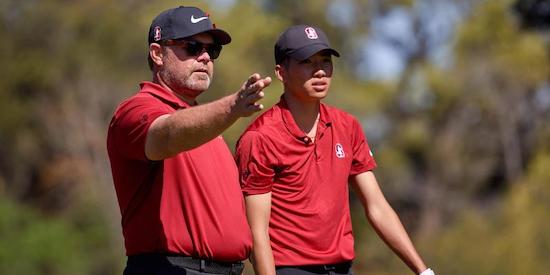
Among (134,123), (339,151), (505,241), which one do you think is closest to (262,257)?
(339,151)

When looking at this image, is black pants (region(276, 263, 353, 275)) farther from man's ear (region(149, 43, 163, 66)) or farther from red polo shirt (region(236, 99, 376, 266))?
man's ear (region(149, 43, 163, 66))

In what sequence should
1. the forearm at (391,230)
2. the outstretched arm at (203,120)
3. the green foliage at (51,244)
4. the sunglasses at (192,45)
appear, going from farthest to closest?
1. the green foliage at (51,244)
2. the forearm at (391,230)
3. the sunglasses at (192,45)
4. the outstretched arm at (203,120)

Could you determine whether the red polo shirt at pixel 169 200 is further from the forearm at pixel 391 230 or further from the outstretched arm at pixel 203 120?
the forearm at pixel 391 230

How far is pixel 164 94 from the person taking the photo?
5.63 metres

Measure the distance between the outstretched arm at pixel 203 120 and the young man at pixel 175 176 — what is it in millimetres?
46

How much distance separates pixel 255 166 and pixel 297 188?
0.27 meters

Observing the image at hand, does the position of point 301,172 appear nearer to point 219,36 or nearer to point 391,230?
point 391,230

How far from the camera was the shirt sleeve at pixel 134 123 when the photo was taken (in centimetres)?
518

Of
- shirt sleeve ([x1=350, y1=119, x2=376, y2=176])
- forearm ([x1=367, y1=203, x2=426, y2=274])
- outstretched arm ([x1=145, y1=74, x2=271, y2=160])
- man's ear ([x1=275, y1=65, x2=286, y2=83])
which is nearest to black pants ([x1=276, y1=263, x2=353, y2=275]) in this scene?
forearm ([x1=367, y1=203, x2=426, y2=274])

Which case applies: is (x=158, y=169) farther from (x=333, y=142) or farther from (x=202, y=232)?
(x=333, y=142)

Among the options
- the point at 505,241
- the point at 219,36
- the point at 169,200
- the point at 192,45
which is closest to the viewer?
the point at 169,200

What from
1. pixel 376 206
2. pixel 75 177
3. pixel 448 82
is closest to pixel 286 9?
pixel 448 82

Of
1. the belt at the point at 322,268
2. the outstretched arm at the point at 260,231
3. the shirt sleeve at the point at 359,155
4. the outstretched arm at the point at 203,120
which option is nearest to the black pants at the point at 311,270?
the belt at the point at 322,268

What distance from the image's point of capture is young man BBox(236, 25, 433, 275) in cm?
667
